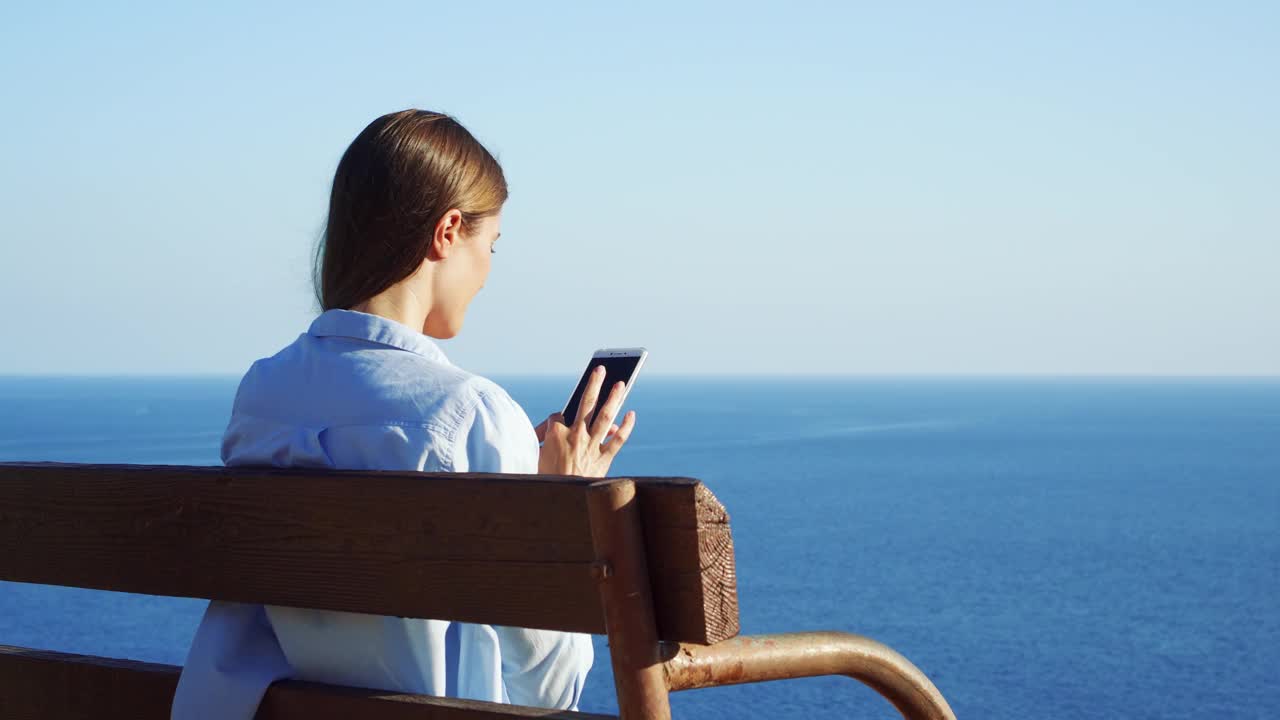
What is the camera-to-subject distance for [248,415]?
1.80 m

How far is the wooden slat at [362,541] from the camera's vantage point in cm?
127

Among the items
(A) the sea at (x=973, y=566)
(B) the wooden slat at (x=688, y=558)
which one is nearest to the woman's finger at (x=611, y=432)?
(B) the wooden slat at (x=688, y=558)

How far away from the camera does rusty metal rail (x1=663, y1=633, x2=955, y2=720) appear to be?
4.39 feet

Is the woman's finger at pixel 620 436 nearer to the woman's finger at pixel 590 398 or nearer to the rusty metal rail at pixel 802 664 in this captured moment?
the woman's finger at pixel 590 398

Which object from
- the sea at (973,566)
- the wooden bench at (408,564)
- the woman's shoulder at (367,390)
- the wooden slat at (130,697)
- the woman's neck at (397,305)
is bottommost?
the sea at (973,566)

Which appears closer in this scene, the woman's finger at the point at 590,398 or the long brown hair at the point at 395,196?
the long brown hair at the point at 395,196

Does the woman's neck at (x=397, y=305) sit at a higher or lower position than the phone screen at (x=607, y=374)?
higher

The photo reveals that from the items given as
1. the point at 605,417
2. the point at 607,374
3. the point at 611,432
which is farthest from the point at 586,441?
the point at 607,374

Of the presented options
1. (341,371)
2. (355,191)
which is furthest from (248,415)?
(355,191)

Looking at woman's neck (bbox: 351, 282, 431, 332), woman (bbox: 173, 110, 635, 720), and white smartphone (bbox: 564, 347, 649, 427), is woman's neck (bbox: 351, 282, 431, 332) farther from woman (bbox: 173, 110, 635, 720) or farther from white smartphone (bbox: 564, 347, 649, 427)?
white smartphone (bbox: 564, 347, 649, 427)

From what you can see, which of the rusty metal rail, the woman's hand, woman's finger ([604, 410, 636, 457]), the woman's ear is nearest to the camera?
the rusty metal rail

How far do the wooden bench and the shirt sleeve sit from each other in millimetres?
221

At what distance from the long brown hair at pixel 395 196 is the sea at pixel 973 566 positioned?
1915 cm

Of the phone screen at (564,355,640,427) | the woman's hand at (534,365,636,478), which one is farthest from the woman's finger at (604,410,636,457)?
the phone screen at (564,355,640,427)
